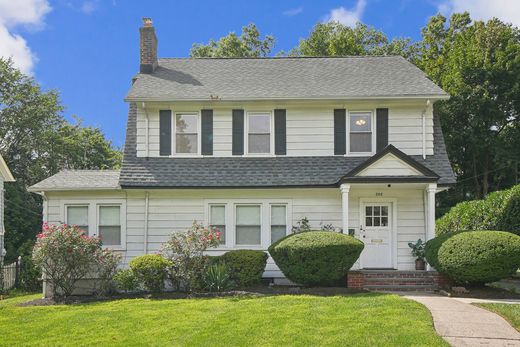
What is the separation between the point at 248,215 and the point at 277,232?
104cm

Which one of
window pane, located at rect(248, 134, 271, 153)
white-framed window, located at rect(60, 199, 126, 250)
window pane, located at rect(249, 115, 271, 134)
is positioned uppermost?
window pane, located at rect(249, 115, 271, 134)

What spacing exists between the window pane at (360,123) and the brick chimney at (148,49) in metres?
7.35

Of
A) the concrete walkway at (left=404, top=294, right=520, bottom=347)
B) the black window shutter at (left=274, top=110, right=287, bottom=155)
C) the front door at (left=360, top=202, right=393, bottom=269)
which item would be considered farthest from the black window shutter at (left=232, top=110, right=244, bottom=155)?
the concrete walkway at (left=404, top=294, right=520, bottom=347)

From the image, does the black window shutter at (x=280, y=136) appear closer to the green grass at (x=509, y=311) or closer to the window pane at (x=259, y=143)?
the window pane at (x=259, y=143)

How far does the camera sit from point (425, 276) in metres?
15.4

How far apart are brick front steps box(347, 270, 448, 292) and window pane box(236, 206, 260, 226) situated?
369 centimetres

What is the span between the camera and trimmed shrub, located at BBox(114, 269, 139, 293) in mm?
14789

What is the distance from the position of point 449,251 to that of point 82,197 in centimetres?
1080

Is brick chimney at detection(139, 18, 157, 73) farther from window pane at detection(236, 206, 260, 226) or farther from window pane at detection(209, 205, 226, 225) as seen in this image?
window pane at detection(236, 206, 260, 226)

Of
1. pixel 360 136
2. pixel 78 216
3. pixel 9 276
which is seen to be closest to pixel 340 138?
pixel 360 136

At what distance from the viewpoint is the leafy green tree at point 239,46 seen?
41.8 meters

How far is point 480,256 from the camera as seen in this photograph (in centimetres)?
1349

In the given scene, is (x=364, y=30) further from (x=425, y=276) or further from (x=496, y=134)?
(x=425, y=276)

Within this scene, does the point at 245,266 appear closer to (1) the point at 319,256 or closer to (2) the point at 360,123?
(1) the point at 319,256
